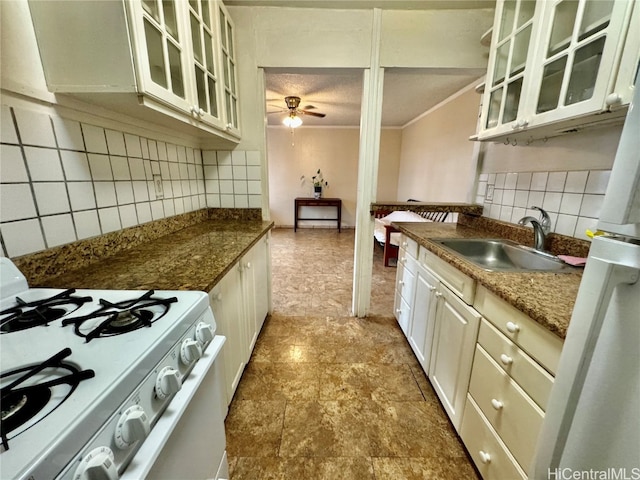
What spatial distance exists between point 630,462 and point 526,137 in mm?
1550

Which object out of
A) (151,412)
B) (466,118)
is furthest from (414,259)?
(466,118)

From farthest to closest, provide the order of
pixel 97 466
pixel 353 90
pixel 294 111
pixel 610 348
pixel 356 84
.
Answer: pixel 294 111, pixel 353 90, pixel 356 84, pixel 610 348, pixel 97 466

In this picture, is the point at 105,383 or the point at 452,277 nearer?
the point at 105,383

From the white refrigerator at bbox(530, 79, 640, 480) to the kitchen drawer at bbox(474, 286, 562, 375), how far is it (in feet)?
0.57

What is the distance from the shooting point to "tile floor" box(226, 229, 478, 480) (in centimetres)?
107

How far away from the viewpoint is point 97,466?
34cm

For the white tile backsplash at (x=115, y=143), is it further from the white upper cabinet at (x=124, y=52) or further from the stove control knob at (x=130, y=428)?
the stove control knob at (x=130, y=428)

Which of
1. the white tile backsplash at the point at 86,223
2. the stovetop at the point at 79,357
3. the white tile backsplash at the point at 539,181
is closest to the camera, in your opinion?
the stovetop at the point at 79,357

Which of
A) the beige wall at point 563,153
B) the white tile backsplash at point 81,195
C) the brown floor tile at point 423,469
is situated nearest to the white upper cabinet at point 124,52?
the white tile backsplash at point 81,195

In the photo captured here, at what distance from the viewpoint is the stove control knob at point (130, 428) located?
1.30 feet

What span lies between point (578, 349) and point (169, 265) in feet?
4.11

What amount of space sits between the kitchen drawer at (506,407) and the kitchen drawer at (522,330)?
0.14 meters

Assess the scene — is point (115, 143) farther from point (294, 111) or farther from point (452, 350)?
point (294, 111)

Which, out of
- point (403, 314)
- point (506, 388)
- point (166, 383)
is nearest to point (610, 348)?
point (506, 388)
